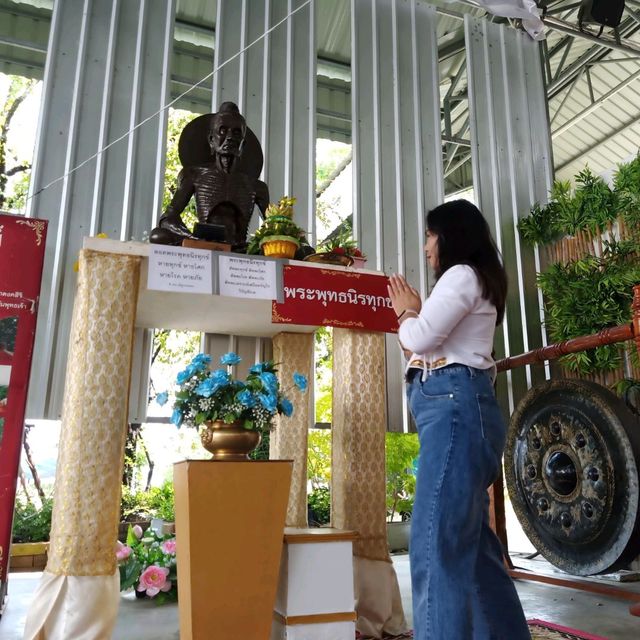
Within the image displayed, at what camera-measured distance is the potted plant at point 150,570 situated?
3139mm

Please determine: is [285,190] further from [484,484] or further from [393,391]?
[484,484]

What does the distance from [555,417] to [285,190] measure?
7.66ft

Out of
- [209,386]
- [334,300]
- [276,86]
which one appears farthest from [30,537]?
[276,86]

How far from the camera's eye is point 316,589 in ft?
7.71

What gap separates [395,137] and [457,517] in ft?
12.4

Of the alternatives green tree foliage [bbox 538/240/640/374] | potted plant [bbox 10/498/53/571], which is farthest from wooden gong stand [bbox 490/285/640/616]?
potted plant [bbox 10/498/53/571]

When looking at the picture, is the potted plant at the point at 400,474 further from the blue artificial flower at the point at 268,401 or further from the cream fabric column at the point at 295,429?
the blue artificial flower at the point at 268,401

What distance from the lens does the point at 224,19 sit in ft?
14.7

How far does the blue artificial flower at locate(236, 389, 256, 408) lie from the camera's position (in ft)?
7.80

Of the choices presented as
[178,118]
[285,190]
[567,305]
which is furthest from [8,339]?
[178,118]

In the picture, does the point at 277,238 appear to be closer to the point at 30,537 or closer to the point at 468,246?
the point at 468,246

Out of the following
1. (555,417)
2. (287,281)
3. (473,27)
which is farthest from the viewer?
(473,27)

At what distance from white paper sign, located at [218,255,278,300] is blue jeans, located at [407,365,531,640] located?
1142mm

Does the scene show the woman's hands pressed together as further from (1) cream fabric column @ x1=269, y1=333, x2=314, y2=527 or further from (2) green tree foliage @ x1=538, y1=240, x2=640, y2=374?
(2) green tree foliage @ x1=538, y1=240, x2=640, y2=374
